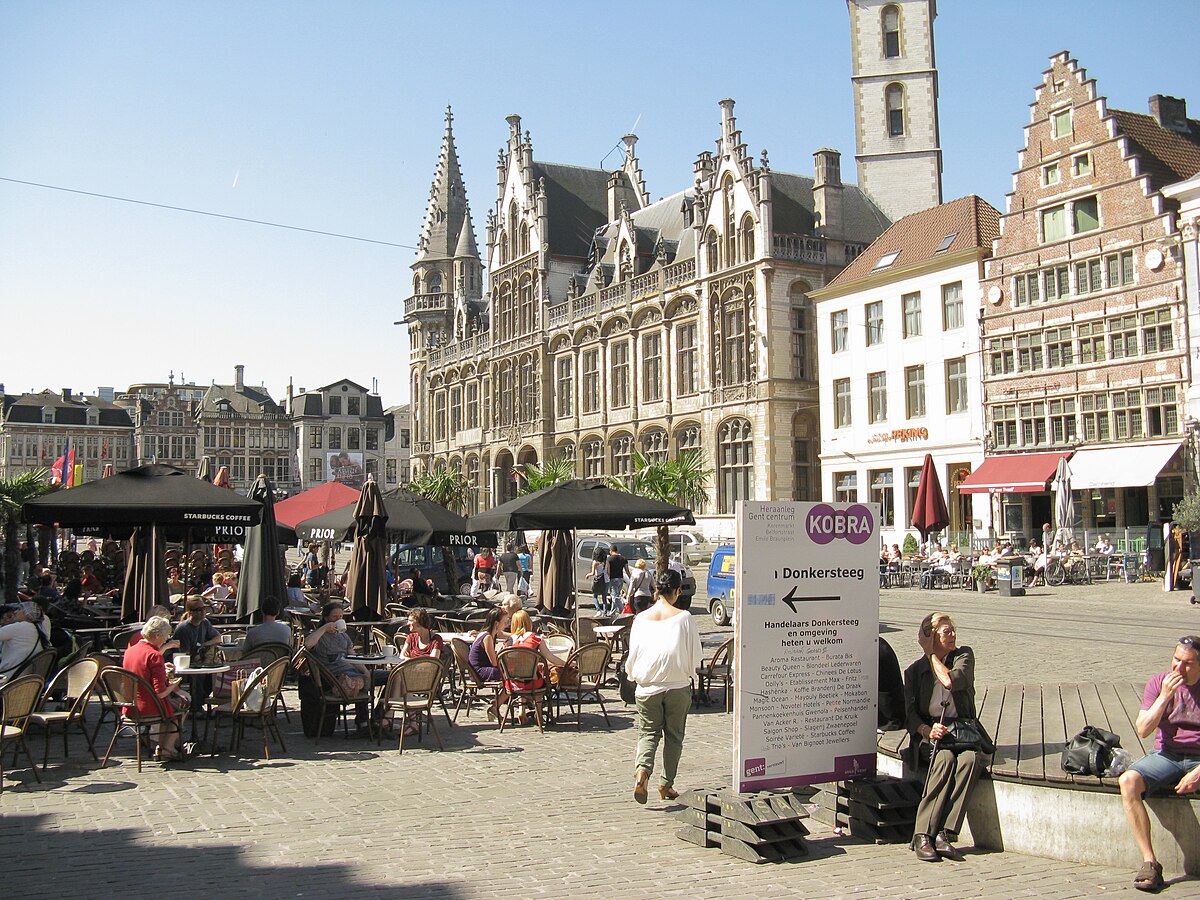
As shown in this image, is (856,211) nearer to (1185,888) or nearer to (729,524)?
(729,524)

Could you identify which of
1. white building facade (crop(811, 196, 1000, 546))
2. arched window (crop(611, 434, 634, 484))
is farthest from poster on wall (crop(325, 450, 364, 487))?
white building facade (crop(811, 196, 1000, 546))

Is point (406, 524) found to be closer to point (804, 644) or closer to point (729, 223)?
point (804, 644)

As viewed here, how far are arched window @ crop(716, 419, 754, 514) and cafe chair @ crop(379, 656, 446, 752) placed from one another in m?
33.1

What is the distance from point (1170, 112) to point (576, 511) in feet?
A: 94.2

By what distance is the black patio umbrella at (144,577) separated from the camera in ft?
46.8

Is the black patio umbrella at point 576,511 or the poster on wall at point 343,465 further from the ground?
the poster on wall at point 343,465

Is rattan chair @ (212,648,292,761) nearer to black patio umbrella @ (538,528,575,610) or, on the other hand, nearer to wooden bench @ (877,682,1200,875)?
wooden bench @ (877,682,1200,875)

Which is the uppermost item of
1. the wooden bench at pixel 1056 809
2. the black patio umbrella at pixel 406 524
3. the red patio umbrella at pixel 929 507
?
the red patio umbrella at pixel 929 507

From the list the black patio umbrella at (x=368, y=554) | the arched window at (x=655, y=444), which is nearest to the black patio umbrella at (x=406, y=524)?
the black patio umbrella at (x=368, y=554)

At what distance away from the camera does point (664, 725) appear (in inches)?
310

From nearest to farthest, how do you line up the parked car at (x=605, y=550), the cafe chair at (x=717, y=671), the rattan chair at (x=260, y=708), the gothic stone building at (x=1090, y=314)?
1. the rattan chair at (x=260, y=708)
2. the cafe chair at (x=717, y=671)
3. the parked car at (x=605, y=550)
4. the gothic stone building at (x=1090, y=314)

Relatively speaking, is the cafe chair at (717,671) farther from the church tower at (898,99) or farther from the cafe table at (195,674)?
the church tower at (898,99)

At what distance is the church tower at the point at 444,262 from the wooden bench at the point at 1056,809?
208 ft

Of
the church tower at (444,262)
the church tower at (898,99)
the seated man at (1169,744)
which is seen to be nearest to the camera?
the seated man at (1169,744)
